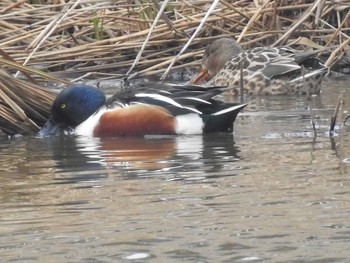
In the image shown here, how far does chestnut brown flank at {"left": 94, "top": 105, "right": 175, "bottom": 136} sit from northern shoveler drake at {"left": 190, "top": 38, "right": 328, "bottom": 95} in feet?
8.24

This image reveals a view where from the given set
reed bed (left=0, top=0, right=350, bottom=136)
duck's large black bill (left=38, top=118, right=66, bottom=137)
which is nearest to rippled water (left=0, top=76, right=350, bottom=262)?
duck's large black bill (left=38, top=118, right=66, bottom=137)

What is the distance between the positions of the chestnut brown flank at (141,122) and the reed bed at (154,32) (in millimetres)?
2959

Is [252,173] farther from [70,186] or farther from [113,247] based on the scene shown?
[113,247]

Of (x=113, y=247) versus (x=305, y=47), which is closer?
(x=113, y=247)

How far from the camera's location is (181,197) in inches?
184

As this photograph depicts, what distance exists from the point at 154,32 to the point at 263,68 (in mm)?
1151

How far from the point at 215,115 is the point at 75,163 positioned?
4.62ft

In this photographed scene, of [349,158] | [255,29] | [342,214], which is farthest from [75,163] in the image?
[255,29]

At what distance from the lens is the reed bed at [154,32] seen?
413 inches

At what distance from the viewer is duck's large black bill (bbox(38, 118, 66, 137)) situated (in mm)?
7528

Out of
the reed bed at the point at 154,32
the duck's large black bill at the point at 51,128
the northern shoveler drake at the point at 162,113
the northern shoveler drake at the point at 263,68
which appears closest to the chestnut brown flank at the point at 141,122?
the northern shoveler drake at the point at 162,113

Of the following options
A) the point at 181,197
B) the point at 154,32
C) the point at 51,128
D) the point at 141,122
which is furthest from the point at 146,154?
the point at 154,32

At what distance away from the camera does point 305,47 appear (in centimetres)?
1091

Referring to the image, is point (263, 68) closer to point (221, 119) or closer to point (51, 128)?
point (221, 119)
